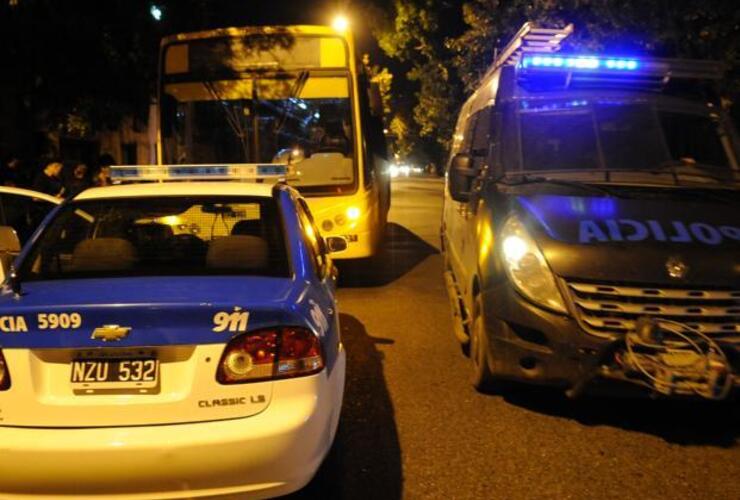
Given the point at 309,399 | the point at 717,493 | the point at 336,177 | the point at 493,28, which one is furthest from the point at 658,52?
the point at 309,399

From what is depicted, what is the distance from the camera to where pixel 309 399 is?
296 centimetres

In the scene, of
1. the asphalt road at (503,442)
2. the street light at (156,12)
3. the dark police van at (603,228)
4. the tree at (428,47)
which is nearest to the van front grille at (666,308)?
the dark police van at (603,228)

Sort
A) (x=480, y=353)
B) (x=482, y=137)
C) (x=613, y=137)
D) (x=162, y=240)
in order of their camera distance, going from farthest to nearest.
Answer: (x=482, y=137) → (x=613, y=137) → (x=480, y=353) → (x=162, y=240)

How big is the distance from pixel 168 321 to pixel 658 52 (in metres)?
10.4

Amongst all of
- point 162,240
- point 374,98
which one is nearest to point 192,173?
point 162,240

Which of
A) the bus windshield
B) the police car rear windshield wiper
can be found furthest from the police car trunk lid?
the bus windshield

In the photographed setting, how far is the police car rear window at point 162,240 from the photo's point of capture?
353 cm

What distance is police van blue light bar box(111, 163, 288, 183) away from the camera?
491 cm

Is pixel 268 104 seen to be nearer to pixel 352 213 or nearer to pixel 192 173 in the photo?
pixel 352 213

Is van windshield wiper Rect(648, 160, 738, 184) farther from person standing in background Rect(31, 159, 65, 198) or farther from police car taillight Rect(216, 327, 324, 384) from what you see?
person standing in background Rect(31, 159, 65, 198)

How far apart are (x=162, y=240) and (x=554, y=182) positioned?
2666 mm

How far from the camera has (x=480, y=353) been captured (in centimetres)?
482

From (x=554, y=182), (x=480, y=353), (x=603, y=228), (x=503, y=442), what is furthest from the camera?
(x=554, y=182)

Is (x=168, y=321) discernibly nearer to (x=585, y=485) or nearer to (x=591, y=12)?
(x=585, y=485)
